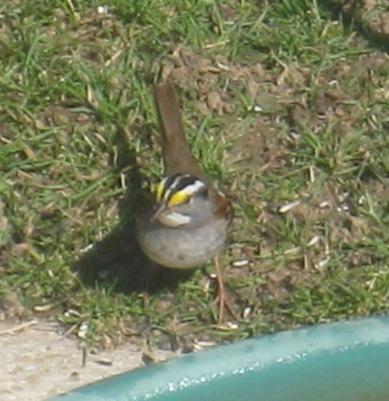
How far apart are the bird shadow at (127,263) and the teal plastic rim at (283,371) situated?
755 millimetres

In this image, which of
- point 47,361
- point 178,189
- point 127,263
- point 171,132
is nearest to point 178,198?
point 178,189

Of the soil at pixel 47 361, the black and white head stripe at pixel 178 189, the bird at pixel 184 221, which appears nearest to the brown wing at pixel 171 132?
the bird at pixel 184 221

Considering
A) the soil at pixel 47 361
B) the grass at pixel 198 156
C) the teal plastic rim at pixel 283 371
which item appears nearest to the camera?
the teal plastic rim at pixel 283 371

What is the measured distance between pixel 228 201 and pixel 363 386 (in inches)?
36.9

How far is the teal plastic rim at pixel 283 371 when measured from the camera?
4332 mm

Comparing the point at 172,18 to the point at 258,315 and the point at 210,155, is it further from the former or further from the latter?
the point at 258,315

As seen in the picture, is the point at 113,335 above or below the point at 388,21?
below

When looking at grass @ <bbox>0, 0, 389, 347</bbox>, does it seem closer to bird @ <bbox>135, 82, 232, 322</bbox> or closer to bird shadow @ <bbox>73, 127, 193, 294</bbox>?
bird shadow @ <bbox>73, 127, 193, 294</bbox>

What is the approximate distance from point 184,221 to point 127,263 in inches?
15.7

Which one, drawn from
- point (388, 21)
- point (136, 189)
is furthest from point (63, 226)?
point (388, 21)

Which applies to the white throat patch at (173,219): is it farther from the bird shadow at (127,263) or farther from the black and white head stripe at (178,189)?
the bird shadow at (127,263)

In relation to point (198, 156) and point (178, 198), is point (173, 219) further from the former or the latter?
point (198, 156)

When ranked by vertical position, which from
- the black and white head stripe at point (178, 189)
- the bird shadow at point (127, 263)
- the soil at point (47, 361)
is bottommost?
the soil at point (47, 361)

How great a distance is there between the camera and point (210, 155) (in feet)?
17.8
